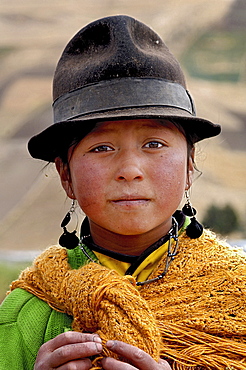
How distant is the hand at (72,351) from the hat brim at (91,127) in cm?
65

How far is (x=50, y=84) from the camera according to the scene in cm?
1106

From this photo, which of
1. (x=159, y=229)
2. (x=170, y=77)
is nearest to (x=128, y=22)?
(x=170, y=77)

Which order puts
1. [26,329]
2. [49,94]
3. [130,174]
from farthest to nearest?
[49,94]
[26,329]
[130,174]

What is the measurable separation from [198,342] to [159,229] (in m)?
0.42

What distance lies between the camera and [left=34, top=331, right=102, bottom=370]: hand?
1635 millimetres

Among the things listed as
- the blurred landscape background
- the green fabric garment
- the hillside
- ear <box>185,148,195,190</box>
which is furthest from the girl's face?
the hillside

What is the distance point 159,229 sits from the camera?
79.3 inches

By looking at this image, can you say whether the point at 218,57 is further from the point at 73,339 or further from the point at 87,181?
the point at 73,339

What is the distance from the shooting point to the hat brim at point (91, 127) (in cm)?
182

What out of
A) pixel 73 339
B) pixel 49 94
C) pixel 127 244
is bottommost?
pixel 49 94

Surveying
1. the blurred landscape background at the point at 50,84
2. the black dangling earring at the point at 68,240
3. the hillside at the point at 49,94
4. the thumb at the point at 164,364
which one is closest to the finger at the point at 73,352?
the thumb at the point at 164,364

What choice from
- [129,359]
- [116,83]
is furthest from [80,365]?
[116,83]

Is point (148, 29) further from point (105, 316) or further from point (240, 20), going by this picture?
point (240, 20)

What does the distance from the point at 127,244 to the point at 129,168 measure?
35 cm
